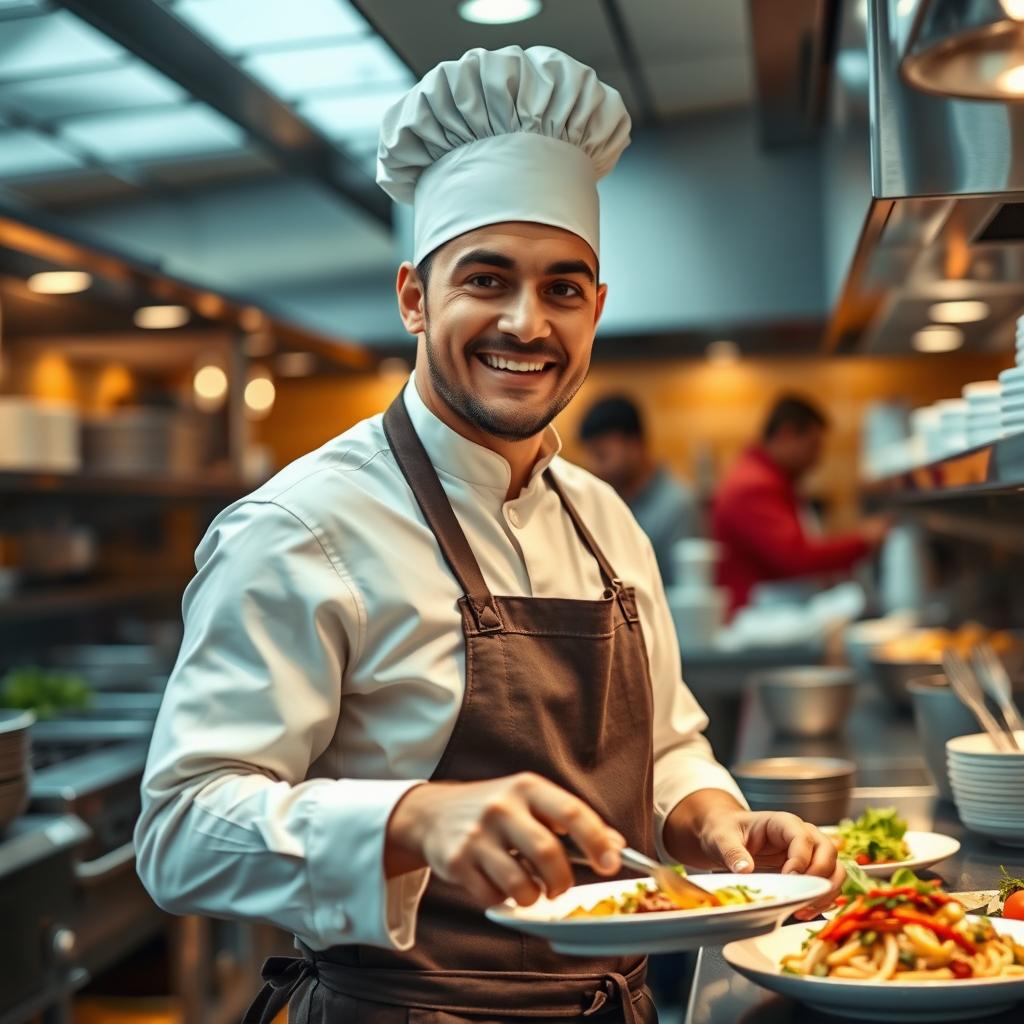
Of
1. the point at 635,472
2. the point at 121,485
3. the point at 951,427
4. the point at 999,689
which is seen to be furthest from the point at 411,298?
the point at 635,472

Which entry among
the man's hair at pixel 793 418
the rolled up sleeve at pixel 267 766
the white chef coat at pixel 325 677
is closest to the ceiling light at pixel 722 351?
the man's hair at pixel 793 418

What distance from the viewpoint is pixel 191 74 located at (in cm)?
282

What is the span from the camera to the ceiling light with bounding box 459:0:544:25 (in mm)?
2157

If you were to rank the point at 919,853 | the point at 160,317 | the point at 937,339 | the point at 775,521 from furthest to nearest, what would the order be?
the point at 775,521, the point at 160,317, the point at 937,339, the point at 919,853

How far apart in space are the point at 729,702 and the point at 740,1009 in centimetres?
316

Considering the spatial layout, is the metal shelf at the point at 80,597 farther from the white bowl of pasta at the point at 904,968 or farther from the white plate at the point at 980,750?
the white bowl of pasta at the point at 904,968

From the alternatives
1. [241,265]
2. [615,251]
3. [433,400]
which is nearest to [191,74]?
[433,400]

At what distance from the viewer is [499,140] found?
5.13 feet

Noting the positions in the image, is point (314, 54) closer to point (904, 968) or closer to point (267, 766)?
point (267, 766)

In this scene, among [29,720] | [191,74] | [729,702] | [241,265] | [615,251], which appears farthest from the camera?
[241,265]

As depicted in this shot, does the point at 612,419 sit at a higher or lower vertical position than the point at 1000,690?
higher

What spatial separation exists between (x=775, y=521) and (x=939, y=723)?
2905mm

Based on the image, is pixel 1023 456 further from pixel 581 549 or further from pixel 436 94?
pixel 436 94

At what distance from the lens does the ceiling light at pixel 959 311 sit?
2.91 m
